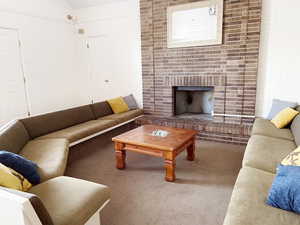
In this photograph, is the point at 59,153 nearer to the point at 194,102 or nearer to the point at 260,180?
the point at 260,180

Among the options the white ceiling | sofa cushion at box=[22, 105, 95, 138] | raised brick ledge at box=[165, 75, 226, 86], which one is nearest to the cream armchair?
sofa cushion at box=[22, 105, 95, 138]

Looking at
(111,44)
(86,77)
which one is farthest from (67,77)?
(111,44)

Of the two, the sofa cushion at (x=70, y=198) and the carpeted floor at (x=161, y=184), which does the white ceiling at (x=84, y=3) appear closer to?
the carpeted floor at (x=161, y=184)

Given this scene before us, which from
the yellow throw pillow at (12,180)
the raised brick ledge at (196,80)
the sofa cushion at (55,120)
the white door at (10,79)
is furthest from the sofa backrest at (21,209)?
the white door at (10,79)

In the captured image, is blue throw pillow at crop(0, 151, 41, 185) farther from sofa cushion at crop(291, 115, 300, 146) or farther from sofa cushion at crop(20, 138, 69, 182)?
sofa cushion at crop(291, 115, 300, 146)

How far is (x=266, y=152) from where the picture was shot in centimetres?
218

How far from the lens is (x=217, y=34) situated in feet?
12.5

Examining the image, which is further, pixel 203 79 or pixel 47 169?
pixel 203 79

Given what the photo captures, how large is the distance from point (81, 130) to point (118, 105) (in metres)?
1.40

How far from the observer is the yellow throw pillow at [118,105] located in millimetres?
4480

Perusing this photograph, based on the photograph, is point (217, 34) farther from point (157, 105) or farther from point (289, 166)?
point (289, 166)

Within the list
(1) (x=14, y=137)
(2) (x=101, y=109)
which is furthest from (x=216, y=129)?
(1) (x=14, y=137)

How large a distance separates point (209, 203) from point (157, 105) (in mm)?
2775

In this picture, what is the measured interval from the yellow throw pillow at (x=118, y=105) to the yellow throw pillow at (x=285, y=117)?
2.76 meters
